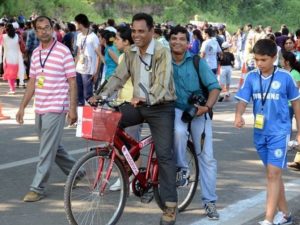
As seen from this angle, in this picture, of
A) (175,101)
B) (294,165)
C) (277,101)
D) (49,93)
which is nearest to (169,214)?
(175,101)

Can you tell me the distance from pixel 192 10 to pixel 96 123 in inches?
1967

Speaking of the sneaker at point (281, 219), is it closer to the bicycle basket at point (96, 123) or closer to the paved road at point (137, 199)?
the paved road at point (137, 199)

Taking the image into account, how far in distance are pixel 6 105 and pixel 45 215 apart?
8675mm

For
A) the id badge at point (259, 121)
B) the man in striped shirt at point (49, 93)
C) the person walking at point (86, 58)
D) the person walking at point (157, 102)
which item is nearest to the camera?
the person walking at point (157, 102)

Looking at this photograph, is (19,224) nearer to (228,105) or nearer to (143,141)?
(143,141)

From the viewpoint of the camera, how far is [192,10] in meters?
54.5

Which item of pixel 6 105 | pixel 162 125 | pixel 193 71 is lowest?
pixel 6 105

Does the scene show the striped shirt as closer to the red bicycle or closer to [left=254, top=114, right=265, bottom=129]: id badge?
the red bicycle

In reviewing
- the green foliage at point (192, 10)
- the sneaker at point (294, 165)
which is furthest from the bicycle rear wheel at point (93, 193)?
the green foliage at point (192, 10)

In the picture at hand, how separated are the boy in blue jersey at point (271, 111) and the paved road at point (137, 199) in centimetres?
57

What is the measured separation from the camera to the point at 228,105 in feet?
50.5

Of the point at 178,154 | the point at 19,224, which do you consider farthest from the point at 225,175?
the point at 19,224

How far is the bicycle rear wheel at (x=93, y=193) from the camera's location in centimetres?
542

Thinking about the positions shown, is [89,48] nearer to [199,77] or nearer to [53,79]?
[53,79]
